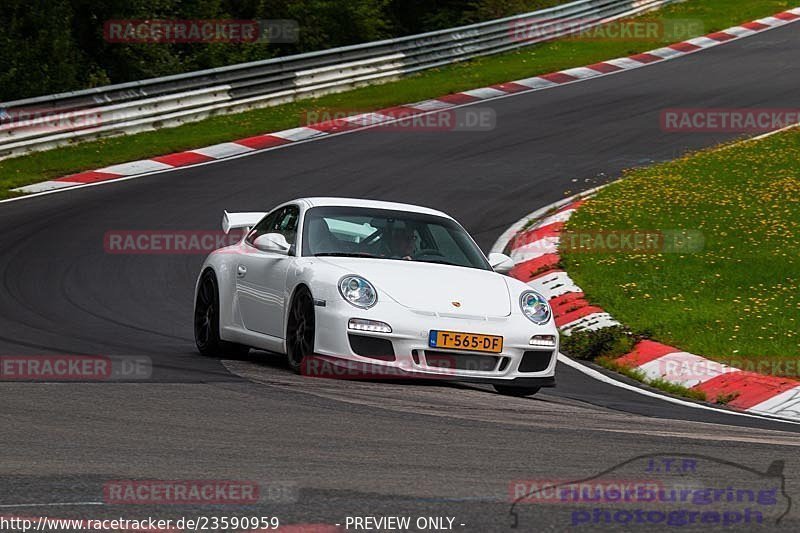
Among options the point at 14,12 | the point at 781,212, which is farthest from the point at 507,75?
the point at 781,212

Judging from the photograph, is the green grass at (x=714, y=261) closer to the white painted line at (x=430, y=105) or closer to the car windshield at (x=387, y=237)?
the car windshield at (x=387, y=237)

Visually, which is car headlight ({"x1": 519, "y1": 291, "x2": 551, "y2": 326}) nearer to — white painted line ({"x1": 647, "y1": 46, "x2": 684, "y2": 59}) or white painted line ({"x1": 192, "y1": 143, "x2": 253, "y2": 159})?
white painted line ({"x1": 192, "y1": 143, "x2": 253, "y2": 159})

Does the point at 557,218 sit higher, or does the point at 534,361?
the point at 534,361

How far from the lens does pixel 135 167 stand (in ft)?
66.3

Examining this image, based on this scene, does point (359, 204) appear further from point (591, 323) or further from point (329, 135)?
point (329, 135)

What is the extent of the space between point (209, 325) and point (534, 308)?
265 cm

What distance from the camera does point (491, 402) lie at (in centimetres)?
821

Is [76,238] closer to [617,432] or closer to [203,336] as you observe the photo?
[203,336]

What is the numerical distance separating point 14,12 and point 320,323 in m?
19.3

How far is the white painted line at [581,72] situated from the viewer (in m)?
27.8

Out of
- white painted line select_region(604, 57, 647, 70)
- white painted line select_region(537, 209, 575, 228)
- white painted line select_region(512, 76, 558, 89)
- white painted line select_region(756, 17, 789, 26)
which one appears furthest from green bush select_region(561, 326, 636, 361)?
white painted line select_region(756, 17, 789, 26)

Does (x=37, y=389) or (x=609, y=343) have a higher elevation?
(x=37, y=389)

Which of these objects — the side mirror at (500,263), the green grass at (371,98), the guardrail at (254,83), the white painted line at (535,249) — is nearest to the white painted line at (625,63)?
the green grass at (371,98)

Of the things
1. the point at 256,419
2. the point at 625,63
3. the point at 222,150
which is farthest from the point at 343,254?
the point at 625,63
